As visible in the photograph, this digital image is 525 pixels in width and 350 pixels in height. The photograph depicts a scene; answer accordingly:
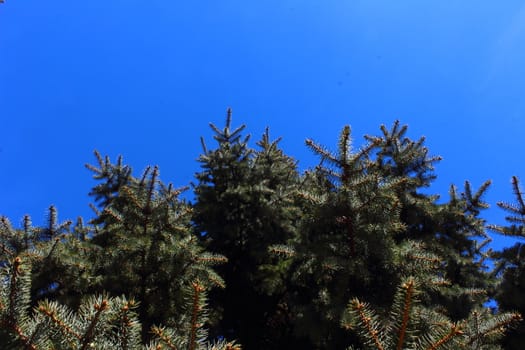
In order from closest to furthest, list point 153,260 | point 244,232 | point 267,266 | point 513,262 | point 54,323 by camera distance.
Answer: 1. point 54,323
2. point 153,260
3. point 513,262
4. point 267,266
5. point 244,232

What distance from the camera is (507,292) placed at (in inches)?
296

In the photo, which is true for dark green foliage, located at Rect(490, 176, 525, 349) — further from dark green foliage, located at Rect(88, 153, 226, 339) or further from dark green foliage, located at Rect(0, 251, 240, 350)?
dark green foliage, located at Rect(0, 251, 240, 350)

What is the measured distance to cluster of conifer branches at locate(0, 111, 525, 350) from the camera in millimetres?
2625

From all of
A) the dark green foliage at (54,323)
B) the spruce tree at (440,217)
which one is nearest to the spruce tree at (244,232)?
the spruce tree at (440,217)

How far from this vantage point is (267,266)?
29.1ft

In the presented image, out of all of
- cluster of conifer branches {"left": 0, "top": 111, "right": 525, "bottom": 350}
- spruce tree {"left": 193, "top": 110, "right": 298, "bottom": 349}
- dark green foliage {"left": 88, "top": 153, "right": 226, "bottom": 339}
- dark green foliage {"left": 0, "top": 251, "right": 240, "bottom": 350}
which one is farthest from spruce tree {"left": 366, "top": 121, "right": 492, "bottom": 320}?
A: dark green foliage {"left": 0, "top": 251, "right": 240, "bottom": 350}

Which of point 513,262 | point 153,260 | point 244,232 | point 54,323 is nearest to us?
point 54,323

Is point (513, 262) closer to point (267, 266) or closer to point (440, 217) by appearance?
point (440, 217)

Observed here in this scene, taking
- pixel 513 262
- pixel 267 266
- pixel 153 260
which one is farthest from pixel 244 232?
pixel 513 262

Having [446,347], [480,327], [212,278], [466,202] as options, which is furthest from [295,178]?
[446,347]

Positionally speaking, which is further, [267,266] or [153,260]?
[267,266]

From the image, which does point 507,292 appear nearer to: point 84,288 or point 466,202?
point 466,202

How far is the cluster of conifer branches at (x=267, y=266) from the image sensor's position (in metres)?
2.62

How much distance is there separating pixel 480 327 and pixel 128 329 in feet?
13.4
